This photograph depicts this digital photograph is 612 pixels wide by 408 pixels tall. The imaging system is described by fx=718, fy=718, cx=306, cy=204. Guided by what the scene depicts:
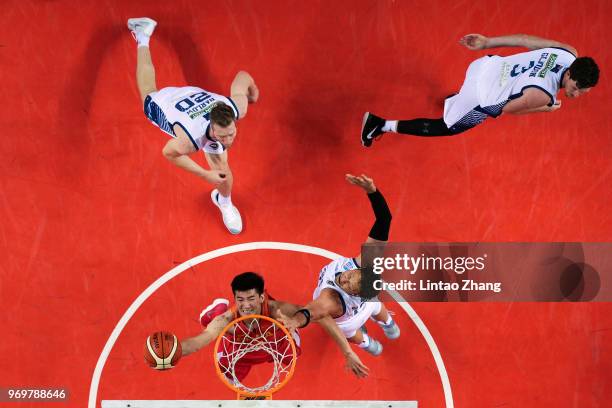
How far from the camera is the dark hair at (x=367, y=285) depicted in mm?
6248

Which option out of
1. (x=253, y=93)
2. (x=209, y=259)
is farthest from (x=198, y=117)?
(x=209, y=259)

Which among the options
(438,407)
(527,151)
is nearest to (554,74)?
(527,151)

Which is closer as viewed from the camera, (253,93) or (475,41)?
(475,41)

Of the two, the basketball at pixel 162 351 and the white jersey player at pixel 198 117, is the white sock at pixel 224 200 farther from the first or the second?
the basketball at pixel 162 351

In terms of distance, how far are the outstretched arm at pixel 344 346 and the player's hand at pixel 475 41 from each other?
2.85 meters

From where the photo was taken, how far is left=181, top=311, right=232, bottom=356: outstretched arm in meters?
6.20

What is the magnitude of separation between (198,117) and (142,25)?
1.17m

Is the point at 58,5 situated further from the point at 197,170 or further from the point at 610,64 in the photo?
the point at 610,64

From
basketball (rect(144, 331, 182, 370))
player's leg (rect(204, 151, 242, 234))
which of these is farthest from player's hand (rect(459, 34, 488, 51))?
basketball (rect(144, 331, 182, 370))

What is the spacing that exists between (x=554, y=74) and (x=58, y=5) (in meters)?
4.72

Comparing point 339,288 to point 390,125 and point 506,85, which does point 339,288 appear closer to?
point 390,125

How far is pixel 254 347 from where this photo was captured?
611 cm

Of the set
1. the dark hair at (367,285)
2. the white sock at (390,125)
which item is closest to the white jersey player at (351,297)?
the dark hair at (367,285)

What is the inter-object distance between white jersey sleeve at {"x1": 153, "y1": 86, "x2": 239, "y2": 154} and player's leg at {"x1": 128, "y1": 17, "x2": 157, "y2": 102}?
0.15 meters
